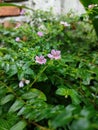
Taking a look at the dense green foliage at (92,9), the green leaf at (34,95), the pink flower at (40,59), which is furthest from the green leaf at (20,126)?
the dense green foliage at (92,9)

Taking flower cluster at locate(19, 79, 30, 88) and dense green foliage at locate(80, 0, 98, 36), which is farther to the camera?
dense green foliage at locate(80, 0, 98, 36)

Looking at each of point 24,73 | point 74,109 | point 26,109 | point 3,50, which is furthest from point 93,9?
point 74,109

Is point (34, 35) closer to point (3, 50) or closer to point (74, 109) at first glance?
point (3, 50)

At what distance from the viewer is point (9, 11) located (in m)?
1.82

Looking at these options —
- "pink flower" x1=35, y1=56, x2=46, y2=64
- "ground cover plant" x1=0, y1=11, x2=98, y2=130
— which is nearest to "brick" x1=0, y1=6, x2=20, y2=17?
"ground cover plant" x1=0, y1=11, x2=98, y2=130

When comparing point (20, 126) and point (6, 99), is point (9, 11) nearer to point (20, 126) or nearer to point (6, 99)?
point (6, 99)

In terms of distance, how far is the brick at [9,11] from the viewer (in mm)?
1810

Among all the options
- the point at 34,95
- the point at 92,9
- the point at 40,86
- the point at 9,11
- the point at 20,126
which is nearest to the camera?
the point at 20,126

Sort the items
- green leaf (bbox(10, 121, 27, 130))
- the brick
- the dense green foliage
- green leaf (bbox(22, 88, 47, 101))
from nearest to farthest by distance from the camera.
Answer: green leaf (bbox(10, 121, 27, 130)) → green leaf (bbox(22, 88, 47, 101)) → the dense green foliage → the brick

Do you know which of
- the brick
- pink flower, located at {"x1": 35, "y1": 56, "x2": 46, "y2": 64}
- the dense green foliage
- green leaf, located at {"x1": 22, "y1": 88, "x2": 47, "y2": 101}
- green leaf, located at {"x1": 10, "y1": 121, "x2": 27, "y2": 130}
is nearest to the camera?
green leaf, located at {"x1": 10, "y1": 121, "x2": 27, "y2": 130}

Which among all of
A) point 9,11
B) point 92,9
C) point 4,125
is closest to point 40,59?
point 4,125

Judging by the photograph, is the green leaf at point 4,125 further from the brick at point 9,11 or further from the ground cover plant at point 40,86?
the brick at point 9,11

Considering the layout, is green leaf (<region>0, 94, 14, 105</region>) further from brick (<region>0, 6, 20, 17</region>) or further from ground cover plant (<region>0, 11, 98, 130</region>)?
brick (<region>0, 6, 20, 17</region>)

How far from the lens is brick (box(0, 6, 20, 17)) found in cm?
181
